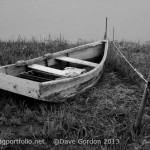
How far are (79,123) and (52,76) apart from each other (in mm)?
1124

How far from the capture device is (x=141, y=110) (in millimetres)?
2947

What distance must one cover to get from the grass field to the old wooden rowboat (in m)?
0.17

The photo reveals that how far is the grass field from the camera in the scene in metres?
2.98

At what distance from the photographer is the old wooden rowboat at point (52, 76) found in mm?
3396

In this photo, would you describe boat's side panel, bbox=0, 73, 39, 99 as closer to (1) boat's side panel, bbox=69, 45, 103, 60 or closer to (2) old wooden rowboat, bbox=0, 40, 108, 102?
(2) old wooden rowboat, bbox=0, 40, 108, 102

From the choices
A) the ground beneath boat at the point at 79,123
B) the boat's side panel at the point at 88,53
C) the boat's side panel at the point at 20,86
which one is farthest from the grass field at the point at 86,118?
the boat's side panel at the point at 88,53

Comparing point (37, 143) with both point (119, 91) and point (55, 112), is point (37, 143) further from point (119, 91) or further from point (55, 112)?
point (119, 91)

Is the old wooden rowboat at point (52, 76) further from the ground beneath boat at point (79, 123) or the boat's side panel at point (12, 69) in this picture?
the ground beneath boat at point (79, 123)

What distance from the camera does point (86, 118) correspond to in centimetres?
343

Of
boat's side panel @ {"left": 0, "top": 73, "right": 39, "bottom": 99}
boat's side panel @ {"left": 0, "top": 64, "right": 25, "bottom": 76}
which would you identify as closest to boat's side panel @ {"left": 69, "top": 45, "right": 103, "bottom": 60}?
boat's side panel @ {"left": 0, "top": 64, "right": 25, "bottom": 76}

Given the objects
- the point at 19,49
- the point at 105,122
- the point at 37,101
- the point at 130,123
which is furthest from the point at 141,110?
the point at 19,49

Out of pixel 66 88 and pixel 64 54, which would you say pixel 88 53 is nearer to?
pixel 64 54

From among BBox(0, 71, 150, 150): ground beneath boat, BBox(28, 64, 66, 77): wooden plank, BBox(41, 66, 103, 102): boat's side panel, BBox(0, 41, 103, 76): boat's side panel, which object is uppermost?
BBox(0, 41, 103, 76): boat's side panel

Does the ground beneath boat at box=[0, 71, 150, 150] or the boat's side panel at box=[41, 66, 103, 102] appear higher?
the boat's side panel at box=[41, 66, 103, 102]
